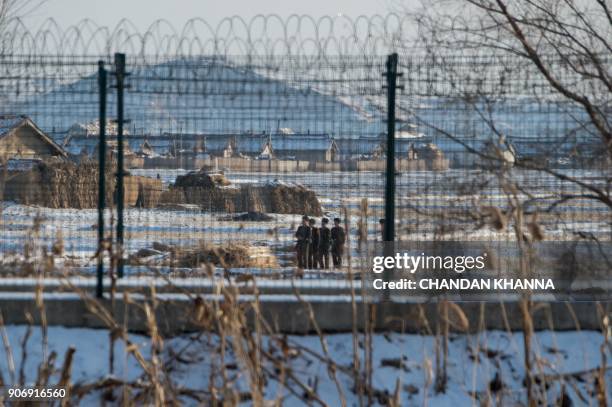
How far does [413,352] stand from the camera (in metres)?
7.39

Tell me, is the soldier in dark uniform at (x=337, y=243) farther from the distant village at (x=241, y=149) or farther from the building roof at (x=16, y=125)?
A: the building roof at (x=16, y=125)

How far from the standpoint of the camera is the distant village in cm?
757

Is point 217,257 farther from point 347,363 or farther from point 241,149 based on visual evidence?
point 347,363

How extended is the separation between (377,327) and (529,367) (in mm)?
4379

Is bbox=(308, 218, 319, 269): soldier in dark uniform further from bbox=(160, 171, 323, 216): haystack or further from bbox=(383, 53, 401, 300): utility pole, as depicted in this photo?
bbox=(383, 53, 401, 300): utility pole

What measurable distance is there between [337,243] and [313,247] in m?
0.25

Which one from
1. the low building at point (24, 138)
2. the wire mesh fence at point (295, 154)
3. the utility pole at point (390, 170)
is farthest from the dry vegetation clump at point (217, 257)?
the low building at point (24, 138)

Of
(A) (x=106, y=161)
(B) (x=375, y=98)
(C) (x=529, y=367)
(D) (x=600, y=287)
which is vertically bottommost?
(D) (x=600, y=287)

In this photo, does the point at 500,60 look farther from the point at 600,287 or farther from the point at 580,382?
the point at 580,382

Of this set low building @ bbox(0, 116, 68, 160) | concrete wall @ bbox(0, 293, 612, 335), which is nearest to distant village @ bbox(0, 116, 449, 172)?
low building @ bbox(0, 116, 68, 160)

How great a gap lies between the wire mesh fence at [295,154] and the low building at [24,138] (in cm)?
2

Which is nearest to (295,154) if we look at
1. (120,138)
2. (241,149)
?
(241,149)

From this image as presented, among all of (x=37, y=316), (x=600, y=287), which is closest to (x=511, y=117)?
(x=600, y=287)

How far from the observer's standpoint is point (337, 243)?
804 cm
